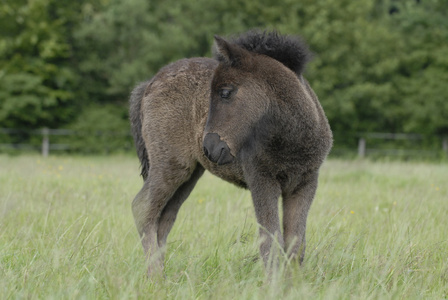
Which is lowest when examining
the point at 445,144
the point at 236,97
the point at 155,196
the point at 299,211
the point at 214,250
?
the point at 445,144

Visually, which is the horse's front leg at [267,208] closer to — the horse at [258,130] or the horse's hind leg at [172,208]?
the horse at [258,130]

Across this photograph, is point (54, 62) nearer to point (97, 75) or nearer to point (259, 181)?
point (97, 75)

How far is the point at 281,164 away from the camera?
3461 mm

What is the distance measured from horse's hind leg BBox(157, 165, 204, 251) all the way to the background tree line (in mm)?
18960

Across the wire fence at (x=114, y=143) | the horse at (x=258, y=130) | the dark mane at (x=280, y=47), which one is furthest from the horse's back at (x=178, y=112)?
the wire fence at (x=114, y=143)

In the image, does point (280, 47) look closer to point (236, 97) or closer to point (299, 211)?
point (236, 97)

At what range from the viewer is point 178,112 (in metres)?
4.35

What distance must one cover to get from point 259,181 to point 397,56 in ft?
81.1

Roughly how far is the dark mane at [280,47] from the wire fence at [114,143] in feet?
63.1

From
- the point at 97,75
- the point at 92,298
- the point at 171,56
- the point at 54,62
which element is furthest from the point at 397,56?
the point at 92,298

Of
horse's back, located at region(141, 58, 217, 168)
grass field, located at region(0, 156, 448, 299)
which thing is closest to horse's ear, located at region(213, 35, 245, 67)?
horse's back, located at region(141, 58, 217, 168)

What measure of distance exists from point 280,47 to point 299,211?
130 centimetres

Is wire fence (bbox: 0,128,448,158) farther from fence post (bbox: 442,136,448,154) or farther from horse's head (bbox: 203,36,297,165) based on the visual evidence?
horse's head (bbox: 203,36,297,165)

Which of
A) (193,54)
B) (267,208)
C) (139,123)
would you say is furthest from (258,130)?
(193,54)
